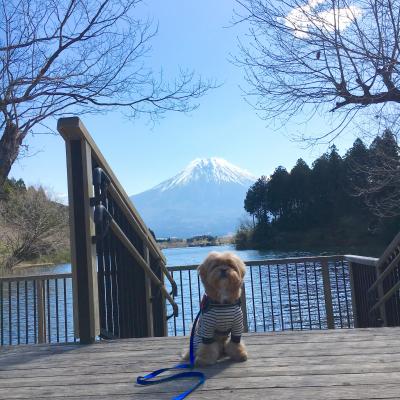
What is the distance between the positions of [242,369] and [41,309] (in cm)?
377

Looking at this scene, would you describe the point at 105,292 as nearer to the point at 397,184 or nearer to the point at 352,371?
the point at 352,371

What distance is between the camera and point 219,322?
10.3 feet

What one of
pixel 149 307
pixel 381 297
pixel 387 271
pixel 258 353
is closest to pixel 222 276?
pixel 258 353

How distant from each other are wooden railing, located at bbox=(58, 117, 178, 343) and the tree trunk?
3715 mm

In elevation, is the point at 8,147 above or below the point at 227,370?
above

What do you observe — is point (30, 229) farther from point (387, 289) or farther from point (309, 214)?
point (387, 289)

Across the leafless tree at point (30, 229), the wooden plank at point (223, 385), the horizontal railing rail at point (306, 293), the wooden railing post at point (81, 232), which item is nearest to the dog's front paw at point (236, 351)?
the wooden plank at point (223, 385)

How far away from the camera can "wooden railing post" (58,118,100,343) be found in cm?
374

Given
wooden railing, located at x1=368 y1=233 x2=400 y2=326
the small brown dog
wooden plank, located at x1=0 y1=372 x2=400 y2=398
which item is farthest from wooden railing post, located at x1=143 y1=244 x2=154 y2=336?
wooden railing, located at x1=368 y1=233 x2=400 y2=326

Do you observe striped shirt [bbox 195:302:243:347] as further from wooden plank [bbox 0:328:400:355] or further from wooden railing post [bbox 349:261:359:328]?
wooden railing post [bbox 349:261:359:328]

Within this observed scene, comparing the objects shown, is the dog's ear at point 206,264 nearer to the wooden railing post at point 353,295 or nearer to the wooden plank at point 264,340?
the wooden plank at point 264,340

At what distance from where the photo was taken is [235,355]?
310 centimetres

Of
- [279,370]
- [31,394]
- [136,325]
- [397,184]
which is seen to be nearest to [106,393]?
[31,394]

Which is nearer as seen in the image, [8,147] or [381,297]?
[381,297]
